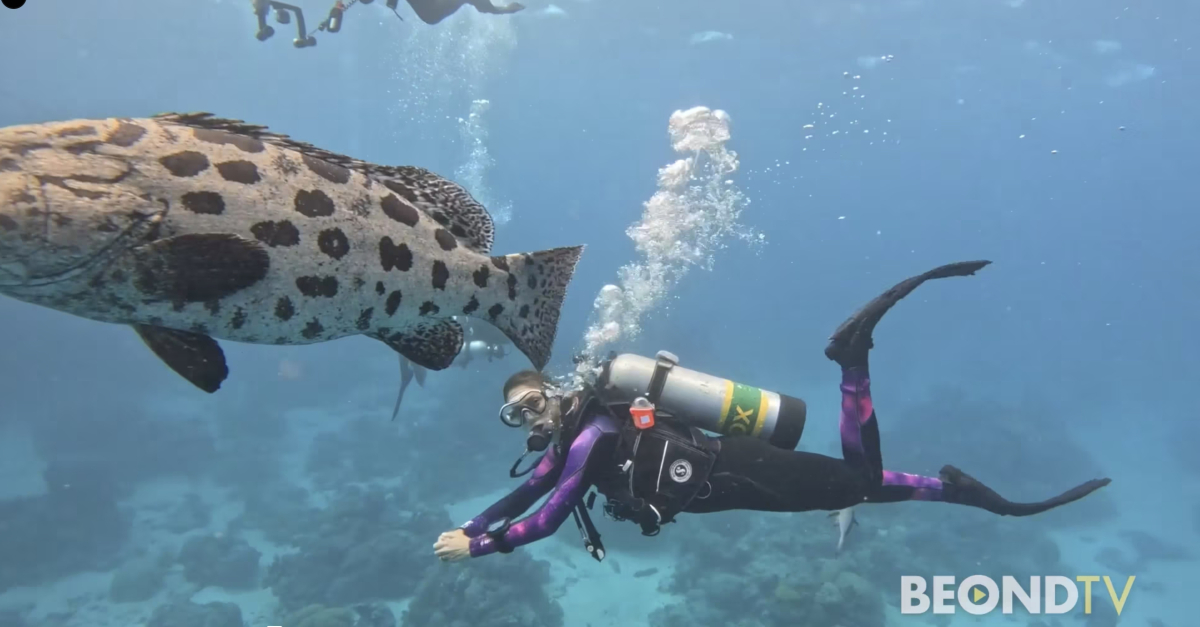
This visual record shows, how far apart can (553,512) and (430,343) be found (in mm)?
2135

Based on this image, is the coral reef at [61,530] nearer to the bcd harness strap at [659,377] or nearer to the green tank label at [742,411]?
the bcd harness strap at [659,377]

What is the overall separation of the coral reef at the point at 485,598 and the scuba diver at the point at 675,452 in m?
7.36

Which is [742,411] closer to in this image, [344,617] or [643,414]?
[643,414]

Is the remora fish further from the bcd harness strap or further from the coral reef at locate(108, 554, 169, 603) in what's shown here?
the coral reef at locate(108, 554, 169, 603)

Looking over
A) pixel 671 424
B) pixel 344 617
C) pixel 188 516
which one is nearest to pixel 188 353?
pixel 671 424

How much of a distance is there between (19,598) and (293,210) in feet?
66.7

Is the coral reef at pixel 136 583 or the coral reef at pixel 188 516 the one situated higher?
the coral reef at pixel 136 583

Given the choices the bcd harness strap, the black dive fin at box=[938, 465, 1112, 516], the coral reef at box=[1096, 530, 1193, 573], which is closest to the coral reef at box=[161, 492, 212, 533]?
the bcd harness strap

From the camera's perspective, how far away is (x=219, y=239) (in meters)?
2.36

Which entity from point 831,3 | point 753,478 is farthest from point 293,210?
point 831,3

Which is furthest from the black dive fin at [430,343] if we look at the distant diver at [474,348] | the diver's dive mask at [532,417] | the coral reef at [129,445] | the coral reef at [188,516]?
the coral reef at [129,445]

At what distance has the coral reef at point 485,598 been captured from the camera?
1175 cm

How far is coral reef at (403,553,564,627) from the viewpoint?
11750 mm

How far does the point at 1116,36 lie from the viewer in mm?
31078
